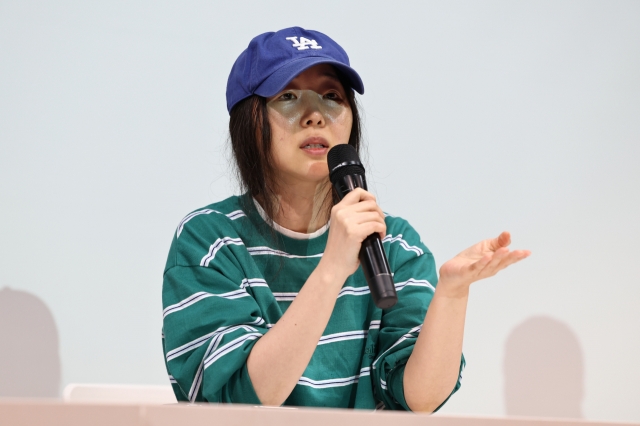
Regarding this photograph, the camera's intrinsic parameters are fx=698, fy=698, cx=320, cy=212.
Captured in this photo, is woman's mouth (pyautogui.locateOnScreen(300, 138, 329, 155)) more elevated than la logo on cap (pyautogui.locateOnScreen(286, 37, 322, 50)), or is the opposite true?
la logo on cap (pyautogui.locateOnScreen(286, 37, 322, 50))

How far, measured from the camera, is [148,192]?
5.20 feet

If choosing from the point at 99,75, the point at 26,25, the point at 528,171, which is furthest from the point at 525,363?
the point at 26,25

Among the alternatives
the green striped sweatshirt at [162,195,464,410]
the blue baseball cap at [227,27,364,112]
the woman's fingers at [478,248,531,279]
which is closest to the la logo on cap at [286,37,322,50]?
the blue baseball cap at [227,27,364,112]

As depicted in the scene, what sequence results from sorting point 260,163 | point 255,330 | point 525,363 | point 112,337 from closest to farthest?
point 255,330 → point 260,163 → point 112,337 → point 525,363

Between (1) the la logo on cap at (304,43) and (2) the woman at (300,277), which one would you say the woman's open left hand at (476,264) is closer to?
(2) the woman at (300,277)

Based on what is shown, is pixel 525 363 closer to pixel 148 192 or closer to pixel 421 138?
pixel 421 138

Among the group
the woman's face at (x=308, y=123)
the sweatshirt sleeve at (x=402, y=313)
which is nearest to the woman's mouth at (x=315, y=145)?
the woman's face at (x=308, y=123)

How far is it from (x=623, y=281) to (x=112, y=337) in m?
1.26

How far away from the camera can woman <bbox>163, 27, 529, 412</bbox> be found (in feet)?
3.23

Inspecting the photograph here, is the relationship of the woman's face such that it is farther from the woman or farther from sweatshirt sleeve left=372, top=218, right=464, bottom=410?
sweatshirt sleeve left=372, top=218, right=464, bottom=410

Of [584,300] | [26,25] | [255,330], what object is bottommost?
[584,300]

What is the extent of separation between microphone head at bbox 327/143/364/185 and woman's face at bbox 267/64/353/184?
10 centimetres

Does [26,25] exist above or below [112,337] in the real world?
above

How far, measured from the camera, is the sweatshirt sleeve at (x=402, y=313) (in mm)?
1130
